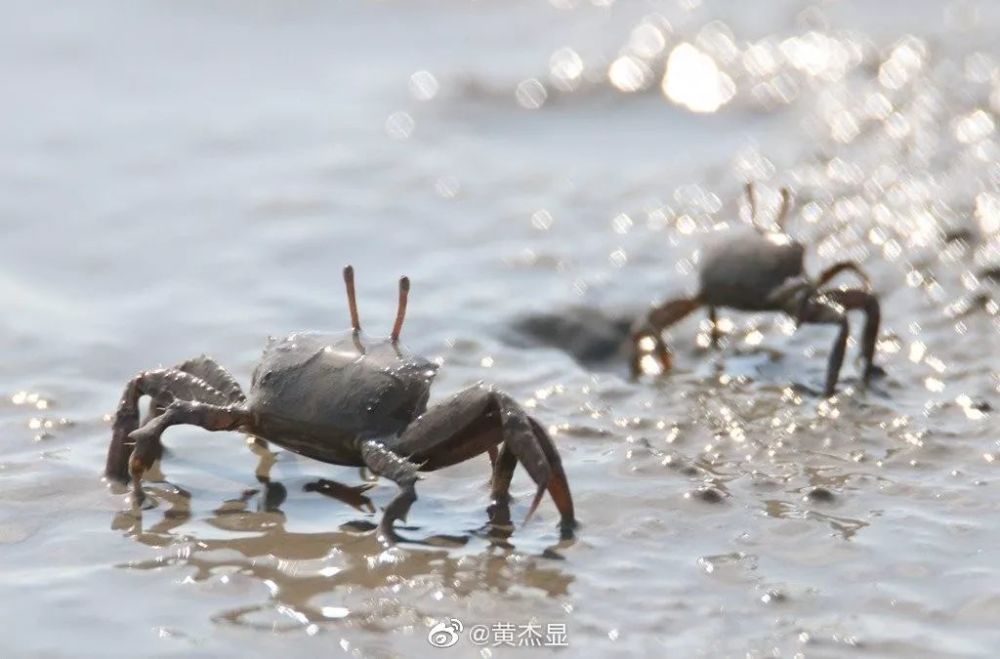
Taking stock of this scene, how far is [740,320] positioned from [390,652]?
368 cm

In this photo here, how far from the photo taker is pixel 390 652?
13.9 feet

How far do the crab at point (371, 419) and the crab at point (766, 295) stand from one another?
190 centimetres

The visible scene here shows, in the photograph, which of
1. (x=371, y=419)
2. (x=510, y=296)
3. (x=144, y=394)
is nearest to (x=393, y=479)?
(x=371, y=419)

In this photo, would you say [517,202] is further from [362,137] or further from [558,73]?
[558,73]

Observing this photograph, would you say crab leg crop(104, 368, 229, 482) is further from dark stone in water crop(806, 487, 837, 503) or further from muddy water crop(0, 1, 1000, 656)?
dark stone in water crop(806, 487, 837, 503)

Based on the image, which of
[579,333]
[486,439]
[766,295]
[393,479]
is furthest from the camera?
[579,333]

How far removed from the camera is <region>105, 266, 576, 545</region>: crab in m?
4.97

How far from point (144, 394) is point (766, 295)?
274 centimetres

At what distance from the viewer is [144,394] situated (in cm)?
543

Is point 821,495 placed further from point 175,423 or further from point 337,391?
point 175,423

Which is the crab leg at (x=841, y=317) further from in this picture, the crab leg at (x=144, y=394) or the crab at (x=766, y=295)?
the crab leg at (x=144, y=394)

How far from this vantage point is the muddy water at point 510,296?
4.61m

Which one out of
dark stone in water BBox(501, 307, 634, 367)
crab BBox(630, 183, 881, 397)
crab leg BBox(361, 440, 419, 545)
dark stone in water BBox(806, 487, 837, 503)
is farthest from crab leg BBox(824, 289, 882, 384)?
crab leg BBox(361, 440, 419, 545)

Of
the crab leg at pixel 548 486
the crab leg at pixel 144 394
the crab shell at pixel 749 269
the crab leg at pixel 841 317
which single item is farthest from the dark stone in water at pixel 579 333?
the crab leg at pixel 144 394
